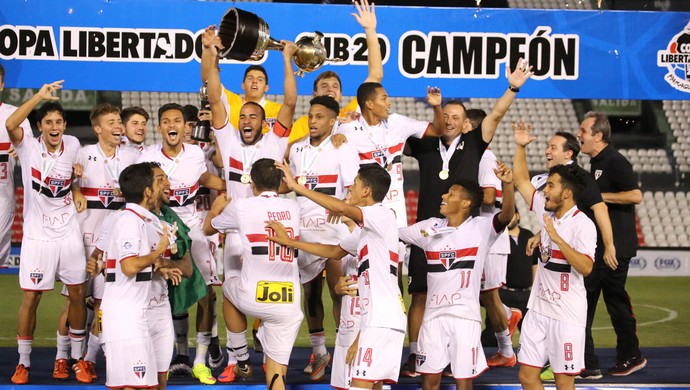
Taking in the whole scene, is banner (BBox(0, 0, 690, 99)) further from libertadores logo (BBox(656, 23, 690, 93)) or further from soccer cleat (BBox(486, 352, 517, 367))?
soccer cleat (BBox(486, 352, 517, 367))

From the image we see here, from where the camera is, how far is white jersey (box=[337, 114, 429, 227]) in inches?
307

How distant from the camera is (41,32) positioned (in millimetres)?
8773

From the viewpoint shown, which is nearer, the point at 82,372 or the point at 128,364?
the point at 128,364

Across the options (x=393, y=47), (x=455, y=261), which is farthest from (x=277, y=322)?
(x=393, y=47)

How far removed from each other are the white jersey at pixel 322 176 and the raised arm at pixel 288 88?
1.03ft

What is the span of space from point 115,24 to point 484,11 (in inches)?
135

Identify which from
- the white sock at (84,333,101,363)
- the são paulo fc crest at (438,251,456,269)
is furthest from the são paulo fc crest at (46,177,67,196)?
the são paulo fc crest at (438,251,456,269)

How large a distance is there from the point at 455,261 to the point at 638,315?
7.36 metres

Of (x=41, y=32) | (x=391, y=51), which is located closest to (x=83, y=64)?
(x=41, y=32)

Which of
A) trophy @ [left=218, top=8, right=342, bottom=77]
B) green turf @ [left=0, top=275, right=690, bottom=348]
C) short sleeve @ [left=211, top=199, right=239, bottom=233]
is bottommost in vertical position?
green turf @ [left=0, top=275, right=690, bottom=348]

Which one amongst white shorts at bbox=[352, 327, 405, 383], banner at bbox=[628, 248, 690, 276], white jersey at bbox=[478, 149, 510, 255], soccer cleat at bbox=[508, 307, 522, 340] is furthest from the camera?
banner at bbox=[628, 248, 690, 276]

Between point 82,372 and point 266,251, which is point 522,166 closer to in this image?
point 266,251

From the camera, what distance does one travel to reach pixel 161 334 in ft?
21.9

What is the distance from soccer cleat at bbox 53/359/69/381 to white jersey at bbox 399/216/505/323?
2922 mm
